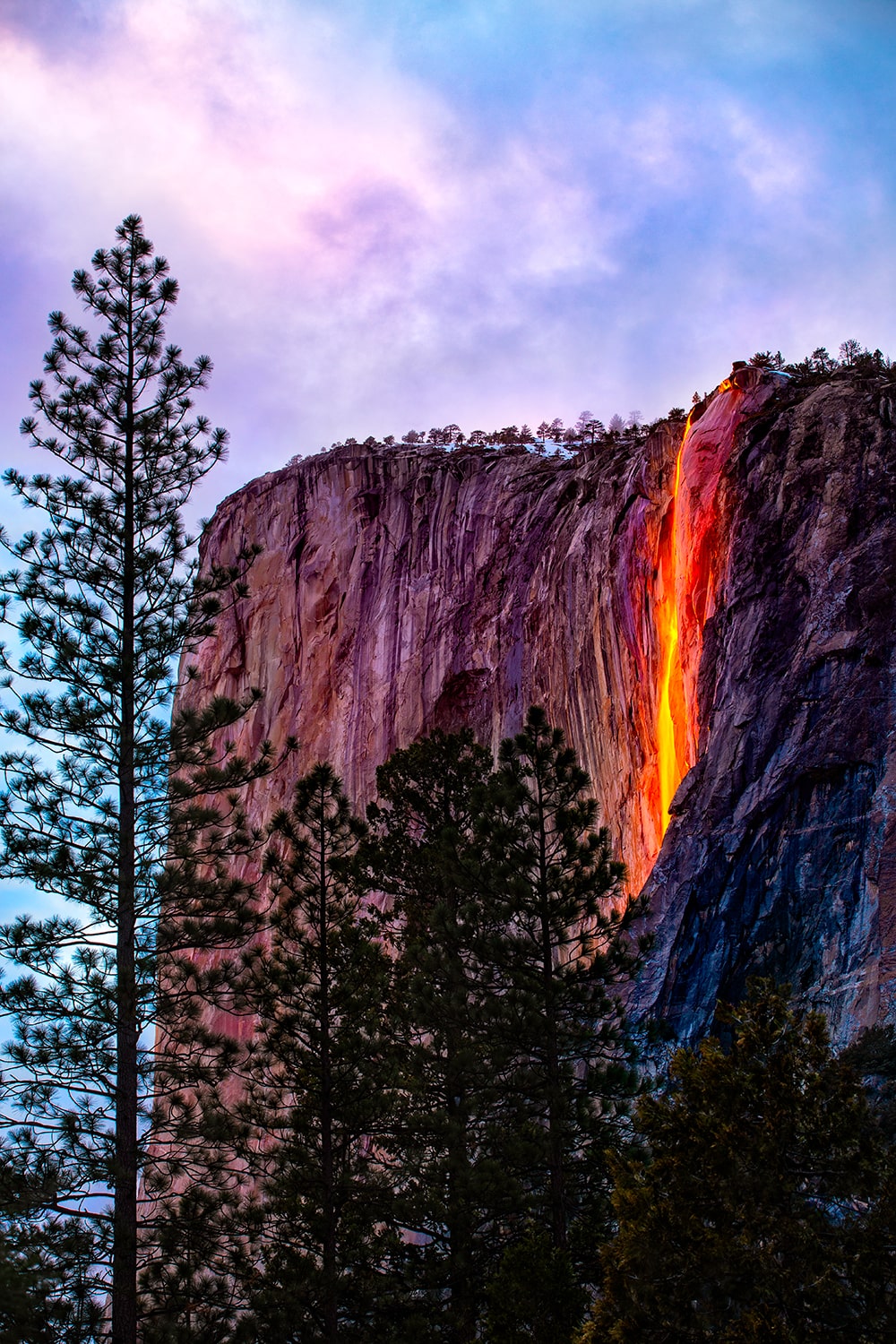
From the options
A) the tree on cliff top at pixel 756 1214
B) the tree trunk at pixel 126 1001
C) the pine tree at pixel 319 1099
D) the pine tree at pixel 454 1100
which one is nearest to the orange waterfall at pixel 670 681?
the pine tree at pixel 454 1100

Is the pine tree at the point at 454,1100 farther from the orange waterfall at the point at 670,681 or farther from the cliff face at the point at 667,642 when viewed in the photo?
the orange waterfall at the point at 670,681

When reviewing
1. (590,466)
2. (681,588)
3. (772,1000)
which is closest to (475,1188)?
(772,1000)

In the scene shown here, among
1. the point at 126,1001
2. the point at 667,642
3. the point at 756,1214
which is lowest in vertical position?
the point at 756,1214

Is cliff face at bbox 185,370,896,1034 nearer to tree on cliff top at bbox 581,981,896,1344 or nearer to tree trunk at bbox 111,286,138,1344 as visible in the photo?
tree on cliff top at bbox 581,981,896,1344

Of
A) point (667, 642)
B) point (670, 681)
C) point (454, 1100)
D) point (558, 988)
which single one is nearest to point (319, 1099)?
point (454, 1100)

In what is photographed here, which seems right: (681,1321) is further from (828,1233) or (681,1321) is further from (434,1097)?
(434,1097)

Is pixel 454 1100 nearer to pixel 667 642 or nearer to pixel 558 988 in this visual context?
pixel 558 988
